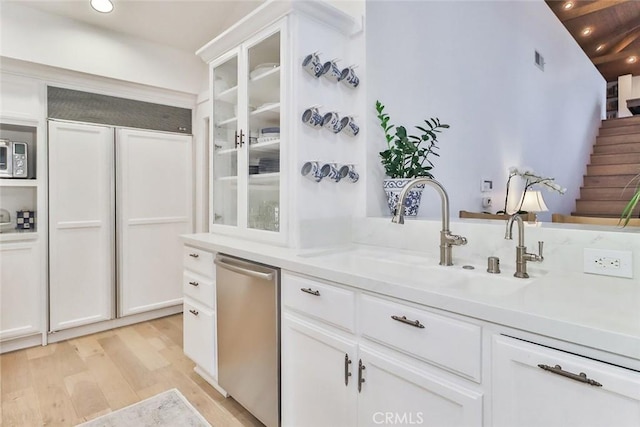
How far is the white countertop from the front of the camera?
77 cm

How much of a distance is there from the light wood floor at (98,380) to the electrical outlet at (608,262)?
169cm

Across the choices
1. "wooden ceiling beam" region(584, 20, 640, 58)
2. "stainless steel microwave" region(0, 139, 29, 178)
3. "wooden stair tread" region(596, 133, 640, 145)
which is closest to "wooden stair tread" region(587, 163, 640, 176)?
"wooden stair tread" region(596, 133, 640, 145)

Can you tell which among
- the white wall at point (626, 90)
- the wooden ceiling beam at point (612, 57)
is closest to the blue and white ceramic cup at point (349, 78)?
the wooden ceiling beam at point (612, 57)

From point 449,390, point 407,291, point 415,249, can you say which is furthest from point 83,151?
point 449,390

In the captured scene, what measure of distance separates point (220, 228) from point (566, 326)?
80.5 inches

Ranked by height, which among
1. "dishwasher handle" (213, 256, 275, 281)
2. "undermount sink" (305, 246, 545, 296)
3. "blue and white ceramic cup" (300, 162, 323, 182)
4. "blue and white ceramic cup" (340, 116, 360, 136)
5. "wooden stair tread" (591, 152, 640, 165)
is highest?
"wooden stair tread" (591, 152, 640, 165)

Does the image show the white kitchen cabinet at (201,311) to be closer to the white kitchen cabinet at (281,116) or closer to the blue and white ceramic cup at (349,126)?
the white kitchen cabinet at (281,116)

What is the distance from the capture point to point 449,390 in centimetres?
100

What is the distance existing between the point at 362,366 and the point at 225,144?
1767 millimetres

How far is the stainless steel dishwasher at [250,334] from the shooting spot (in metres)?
1.61

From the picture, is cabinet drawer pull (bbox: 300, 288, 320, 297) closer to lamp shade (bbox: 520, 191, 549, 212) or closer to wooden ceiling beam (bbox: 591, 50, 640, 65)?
lamp shade (bbox: 520, 191, 549, 212)

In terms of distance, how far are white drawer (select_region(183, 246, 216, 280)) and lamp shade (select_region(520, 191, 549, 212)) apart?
3024 mm

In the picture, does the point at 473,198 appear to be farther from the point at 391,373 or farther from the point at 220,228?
the point at 391,373

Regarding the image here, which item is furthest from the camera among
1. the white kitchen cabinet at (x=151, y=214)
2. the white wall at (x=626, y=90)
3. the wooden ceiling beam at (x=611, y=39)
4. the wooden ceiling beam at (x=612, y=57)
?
the white wall at (x=626, y=90)
